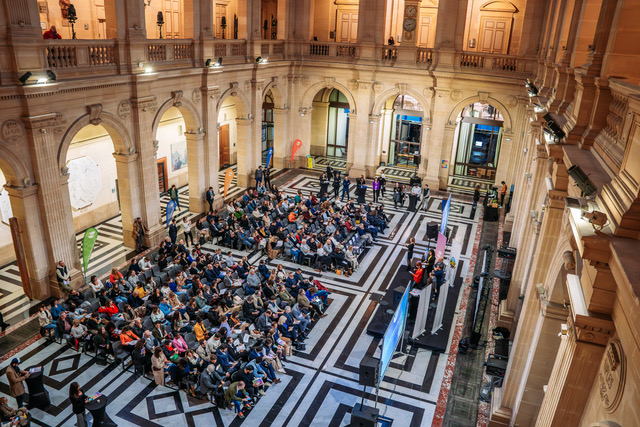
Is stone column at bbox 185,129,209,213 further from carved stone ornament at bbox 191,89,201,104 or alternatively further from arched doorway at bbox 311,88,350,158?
arched doorway at bbox 311,88,350,158

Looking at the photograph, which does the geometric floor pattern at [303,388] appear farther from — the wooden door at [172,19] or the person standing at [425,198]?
the wooden door at [172,19]

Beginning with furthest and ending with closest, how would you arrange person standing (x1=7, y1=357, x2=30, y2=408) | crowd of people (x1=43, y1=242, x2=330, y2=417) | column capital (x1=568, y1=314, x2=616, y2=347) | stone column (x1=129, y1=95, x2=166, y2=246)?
stone column (x1=129, y1=95, x2=166, y2=246) < crowd of people (x1=43, y1=242, x2=330, y2=417) < person standing (x1=7, y1=357, x2=30, y2=408) < column capital (x1=568, y1=314, x2=616, y2=347)

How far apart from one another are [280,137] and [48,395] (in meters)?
18.8

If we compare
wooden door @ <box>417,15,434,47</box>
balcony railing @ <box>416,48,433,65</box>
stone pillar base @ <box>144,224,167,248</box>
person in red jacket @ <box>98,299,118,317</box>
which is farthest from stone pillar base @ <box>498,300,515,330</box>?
wooden door @ <box>417,15,434,47</box>

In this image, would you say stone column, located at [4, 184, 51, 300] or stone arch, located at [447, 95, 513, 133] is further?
stone arch, located at [447, 95, 513, 133]

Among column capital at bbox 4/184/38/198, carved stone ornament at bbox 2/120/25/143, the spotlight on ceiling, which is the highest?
the spotlight on ceiling

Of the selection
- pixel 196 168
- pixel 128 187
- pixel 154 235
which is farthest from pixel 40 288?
pixel 196 168

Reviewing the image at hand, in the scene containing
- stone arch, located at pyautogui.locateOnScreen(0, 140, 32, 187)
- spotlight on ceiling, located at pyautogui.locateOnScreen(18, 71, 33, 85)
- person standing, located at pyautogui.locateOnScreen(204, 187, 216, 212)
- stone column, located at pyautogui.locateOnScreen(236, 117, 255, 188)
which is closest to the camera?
spotlight on ceiling, located at pyautogui.locateOnScreen(18, 71, 33, 85)

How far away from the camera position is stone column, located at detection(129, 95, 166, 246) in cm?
1639

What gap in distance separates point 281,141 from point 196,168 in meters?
7.91

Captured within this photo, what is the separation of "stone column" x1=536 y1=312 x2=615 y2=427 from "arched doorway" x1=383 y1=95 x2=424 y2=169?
77.1 ft

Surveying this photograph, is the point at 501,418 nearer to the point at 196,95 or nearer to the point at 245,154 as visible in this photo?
the point at 196,95

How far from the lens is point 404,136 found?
2955cm

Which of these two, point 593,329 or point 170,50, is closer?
point 593,329
